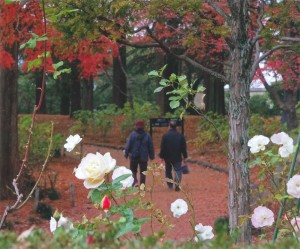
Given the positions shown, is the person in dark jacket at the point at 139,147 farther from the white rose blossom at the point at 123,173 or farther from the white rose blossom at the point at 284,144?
the white rose blossom at the point at 123,173

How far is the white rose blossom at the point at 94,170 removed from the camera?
136 inches

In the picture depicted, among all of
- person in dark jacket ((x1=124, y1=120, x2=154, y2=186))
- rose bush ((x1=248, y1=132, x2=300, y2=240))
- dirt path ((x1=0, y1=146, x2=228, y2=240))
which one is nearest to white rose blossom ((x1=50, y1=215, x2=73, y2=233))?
rose bush ((x1=248, y1=132, x2=300, y2=240))

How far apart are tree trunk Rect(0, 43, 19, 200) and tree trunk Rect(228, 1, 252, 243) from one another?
7675 millimetres

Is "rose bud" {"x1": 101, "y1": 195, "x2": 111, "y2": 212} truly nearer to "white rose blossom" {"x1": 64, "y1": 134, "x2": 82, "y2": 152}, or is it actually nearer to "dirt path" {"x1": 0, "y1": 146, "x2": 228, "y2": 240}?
"white rose blossom" {"x1": 64, "y1": 134, "x2": 82, "y2": 152}

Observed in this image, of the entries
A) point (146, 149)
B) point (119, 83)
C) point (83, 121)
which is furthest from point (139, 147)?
point (119, 83)

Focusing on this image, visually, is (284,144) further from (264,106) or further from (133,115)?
A: (264,106)

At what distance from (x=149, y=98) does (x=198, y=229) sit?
42595mm

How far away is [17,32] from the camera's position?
12000 mm

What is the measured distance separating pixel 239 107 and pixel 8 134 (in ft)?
26.4

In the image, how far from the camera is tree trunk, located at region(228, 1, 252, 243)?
556 centimetres

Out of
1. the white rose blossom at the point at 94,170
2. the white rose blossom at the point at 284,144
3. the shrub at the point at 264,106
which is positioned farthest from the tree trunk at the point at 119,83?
the white rose blossom at the point at 94,170

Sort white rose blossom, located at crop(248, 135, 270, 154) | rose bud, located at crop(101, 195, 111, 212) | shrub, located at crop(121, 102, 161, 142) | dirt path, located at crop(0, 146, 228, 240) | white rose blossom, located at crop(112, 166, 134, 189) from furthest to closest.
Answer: shrub, located at crop(121, 102, 161, 142) < dirt path, located at crop(0, 146, 228, 240) < white rose blossom, located at crop(248, 135, 270, 154) < white rose blossom, located at crop(112, 166, 134, 189) < rose bud, located at crop(101, 195, 111, 212)

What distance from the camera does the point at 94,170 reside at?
3.46m

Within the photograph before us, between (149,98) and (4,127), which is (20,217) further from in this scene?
(149,98)
